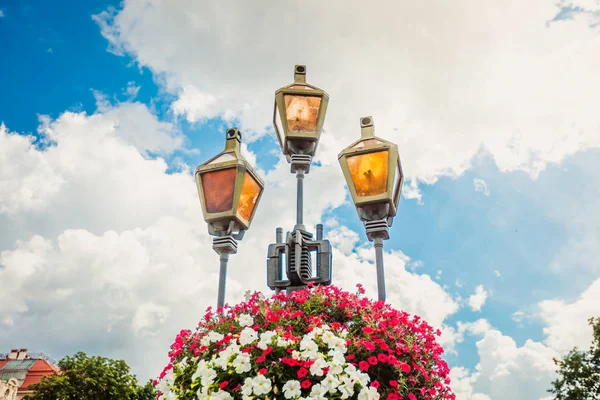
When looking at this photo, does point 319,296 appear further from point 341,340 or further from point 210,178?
point 210,178

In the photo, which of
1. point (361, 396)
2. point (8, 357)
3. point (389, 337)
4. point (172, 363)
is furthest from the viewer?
point (8, 357)

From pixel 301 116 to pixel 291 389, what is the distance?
142 inches

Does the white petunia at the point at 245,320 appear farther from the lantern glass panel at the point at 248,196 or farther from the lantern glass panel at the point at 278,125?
the lantern glass panel at the point at 278,125

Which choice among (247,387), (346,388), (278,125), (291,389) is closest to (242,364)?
(247,387)

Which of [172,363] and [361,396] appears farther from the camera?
[172,363]

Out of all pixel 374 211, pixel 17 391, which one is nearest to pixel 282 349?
pixel 374 211

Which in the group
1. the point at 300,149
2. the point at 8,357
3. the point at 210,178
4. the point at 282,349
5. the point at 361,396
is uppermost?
the point at 8,357

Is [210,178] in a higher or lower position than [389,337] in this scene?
higher

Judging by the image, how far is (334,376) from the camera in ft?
10.5

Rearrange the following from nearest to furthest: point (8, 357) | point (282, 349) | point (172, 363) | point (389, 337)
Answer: point (282, 349), point (389, 337), point (172, 363), point (8, 357)

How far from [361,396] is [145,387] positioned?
102 feet

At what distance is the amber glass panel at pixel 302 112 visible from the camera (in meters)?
5.91

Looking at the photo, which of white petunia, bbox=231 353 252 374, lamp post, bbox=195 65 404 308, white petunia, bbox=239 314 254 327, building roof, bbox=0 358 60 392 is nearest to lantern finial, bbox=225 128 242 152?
lamp post, bbox=195 65 404 308

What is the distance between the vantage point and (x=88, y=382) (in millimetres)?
26953
